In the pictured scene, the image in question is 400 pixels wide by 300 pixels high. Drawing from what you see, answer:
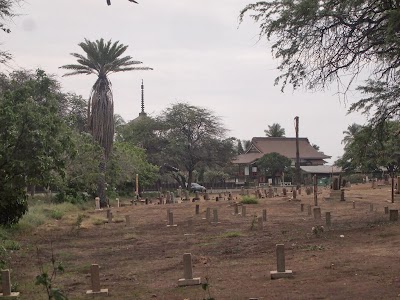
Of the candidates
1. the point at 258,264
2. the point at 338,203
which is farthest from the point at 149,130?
the point at 258,264

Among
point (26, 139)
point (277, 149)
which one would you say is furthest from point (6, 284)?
point (277, 149)

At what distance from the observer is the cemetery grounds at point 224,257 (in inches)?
382

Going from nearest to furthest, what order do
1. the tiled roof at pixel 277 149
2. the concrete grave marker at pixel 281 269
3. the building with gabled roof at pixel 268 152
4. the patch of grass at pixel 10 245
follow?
1. the concrete grave marker at pixel 281 269
2. the patch of grass at pixel 10 245
3. the building with gabled roof at pixel 268 152
4. the tiled roof at pixel 277 149

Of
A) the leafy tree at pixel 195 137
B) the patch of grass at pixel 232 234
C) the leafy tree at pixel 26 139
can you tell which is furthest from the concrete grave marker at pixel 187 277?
the leafy tree at pixel 195 137

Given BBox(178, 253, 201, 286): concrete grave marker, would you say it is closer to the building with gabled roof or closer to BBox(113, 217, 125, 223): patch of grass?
BBox(113, 217, 125, 223): patch of grass

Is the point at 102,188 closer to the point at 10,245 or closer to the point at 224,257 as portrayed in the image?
the point at 10,245

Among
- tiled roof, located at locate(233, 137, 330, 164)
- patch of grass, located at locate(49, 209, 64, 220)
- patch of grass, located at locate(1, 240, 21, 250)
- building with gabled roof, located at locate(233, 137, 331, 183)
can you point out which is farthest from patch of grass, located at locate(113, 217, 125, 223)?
tiled roof, located at locate(233, 137, 330, 164)

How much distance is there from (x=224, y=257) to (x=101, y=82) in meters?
27.0

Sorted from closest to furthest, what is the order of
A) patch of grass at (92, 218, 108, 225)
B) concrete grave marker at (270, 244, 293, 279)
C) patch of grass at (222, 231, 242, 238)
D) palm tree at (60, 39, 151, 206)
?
concrete grave marker at (270, 244, 293, 279)
patch of grass at (222, 231, 242, 238)
patch of grass at (92, 218, 108, 225)
palm tree at (60, 39, 151, 206)

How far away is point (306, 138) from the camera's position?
8206 cm

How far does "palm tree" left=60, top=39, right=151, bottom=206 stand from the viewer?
38.2 metres

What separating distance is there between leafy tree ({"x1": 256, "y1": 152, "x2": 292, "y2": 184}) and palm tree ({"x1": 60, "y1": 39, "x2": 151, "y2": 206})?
30490 millimetres

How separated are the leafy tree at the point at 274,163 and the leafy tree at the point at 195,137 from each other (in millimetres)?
5287

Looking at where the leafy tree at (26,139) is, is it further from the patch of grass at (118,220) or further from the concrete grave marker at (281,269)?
the patch of grass at (118,220)
